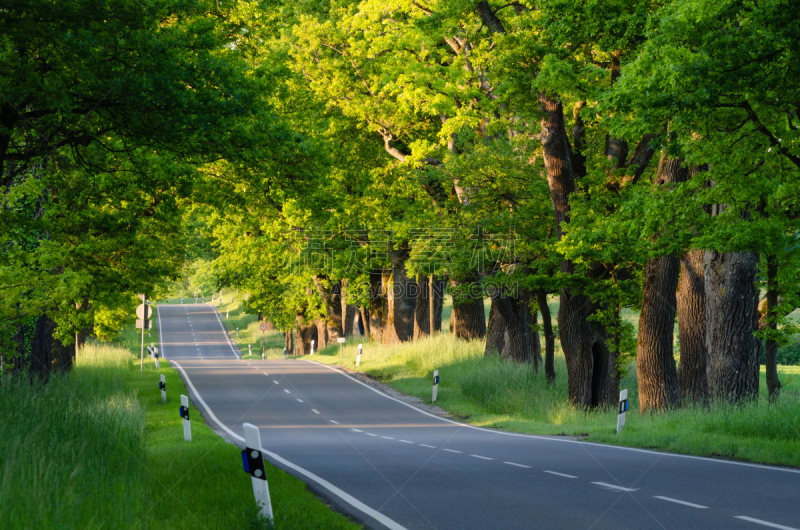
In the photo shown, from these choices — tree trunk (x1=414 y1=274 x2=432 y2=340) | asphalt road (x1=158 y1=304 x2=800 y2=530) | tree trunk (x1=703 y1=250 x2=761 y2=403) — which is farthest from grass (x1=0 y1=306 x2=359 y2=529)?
tree trunk (x1=414 y1=274 x2=432 y2=340)

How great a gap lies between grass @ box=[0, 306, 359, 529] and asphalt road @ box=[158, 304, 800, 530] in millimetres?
925

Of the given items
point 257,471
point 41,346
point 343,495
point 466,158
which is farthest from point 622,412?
point 41,346

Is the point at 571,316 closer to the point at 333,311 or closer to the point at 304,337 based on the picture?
the point at 333,311

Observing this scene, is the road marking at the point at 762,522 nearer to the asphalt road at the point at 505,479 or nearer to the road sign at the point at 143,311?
the asphalt road at the point at 505,479

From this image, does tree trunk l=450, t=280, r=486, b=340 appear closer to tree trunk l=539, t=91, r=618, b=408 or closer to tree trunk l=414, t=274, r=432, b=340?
tree trunk l=414, t=274, r=432, b=340

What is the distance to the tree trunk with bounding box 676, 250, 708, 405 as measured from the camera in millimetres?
17594

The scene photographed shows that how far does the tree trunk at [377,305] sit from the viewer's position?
43.6 meters

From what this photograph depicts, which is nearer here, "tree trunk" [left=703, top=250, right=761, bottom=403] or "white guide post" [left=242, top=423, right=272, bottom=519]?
"white guide post" [left=242, top=423, right=272, bottom=519]

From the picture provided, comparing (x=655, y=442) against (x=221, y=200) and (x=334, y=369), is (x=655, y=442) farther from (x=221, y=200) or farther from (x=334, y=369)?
(x=334, y=369)

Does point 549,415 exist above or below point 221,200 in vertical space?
below

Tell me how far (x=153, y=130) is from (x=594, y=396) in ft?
47.7

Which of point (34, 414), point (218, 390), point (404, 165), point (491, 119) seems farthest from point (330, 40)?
point (34, 414)

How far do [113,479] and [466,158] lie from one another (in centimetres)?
1618

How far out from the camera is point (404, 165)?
28203mm
